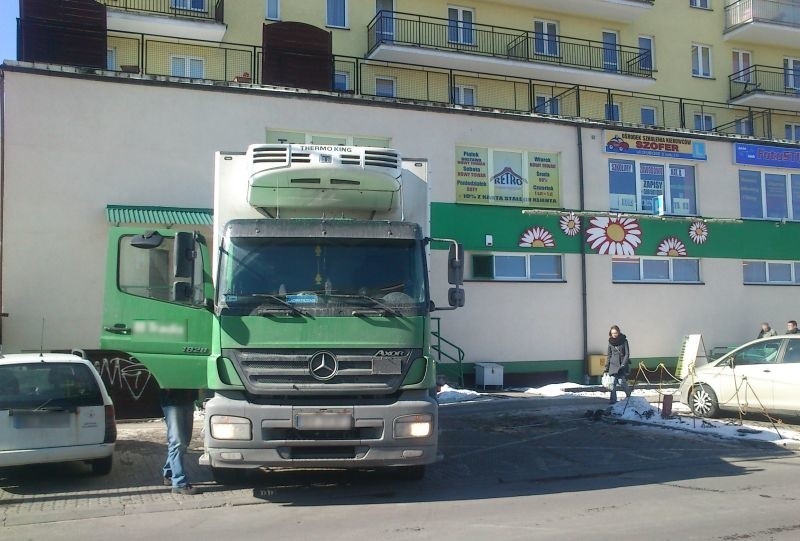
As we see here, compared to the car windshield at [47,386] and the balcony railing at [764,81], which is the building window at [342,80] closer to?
the balcony railing at [764,81]

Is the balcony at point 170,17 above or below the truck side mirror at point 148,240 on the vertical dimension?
above

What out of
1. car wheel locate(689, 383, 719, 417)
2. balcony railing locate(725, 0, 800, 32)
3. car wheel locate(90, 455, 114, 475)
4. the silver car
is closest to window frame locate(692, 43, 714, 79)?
balcony railing locate(725, 0, 800, 32)

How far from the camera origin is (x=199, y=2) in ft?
69.3

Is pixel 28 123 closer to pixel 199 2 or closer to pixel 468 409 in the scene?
pixel 199 2

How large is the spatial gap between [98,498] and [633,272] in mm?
14789

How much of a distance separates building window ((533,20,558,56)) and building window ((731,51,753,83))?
7634mm

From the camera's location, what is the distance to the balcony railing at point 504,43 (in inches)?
891

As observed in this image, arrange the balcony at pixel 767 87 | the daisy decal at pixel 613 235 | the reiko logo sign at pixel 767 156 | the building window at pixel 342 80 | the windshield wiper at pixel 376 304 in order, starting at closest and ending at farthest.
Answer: the windshield wiper at pixel 376 304 < the daisy decal at pixel 613 235 < the reiko logo sign at pixel 767 156 < the building window at pixel 342 80 < the balcony at pixel 767 87

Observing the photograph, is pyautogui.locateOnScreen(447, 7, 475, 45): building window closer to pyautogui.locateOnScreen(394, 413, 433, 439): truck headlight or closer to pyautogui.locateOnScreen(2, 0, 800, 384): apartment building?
pyautogui.locateOnScreen(2, 0, 800, 384): apartment building

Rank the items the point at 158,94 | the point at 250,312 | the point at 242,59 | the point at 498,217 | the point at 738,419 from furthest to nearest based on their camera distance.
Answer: the point at 242,59
the point at 498,217
the point at 158,94
the point at 738,419
the point at 250,312

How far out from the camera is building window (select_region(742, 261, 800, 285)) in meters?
20.5

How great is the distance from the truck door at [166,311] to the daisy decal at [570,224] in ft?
→ 39.1

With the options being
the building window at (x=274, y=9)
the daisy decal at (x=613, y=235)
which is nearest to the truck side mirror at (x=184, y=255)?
the daisy decal at (x=613, y=235)

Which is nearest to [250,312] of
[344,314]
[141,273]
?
[344,314]
